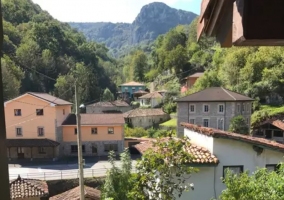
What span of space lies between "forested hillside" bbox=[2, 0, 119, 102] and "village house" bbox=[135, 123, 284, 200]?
41212 mm

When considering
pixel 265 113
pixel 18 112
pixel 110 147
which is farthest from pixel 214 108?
pixel 18 112

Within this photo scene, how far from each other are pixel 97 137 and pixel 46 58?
3244cm

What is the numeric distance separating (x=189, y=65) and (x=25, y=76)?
30.6 metres

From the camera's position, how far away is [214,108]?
2792 centimetres

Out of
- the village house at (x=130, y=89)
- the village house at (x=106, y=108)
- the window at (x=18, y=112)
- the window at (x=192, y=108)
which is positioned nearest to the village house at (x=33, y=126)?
the window at (x=18, y=112)

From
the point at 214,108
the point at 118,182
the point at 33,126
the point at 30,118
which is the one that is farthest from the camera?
the point at 214,108

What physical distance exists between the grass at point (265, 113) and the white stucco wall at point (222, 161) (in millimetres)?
22421

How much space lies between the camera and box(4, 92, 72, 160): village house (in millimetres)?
24281

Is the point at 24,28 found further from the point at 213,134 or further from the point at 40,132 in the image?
the point at 213,134

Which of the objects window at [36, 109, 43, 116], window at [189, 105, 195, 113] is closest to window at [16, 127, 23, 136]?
window at [36, 109, 43, 116]

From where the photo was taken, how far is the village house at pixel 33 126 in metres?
24.3

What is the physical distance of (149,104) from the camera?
47.1m

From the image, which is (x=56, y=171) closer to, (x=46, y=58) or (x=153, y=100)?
(x=153, y=100)

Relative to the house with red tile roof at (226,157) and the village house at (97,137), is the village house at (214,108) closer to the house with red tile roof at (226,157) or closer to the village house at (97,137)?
the village house at (97,137)
